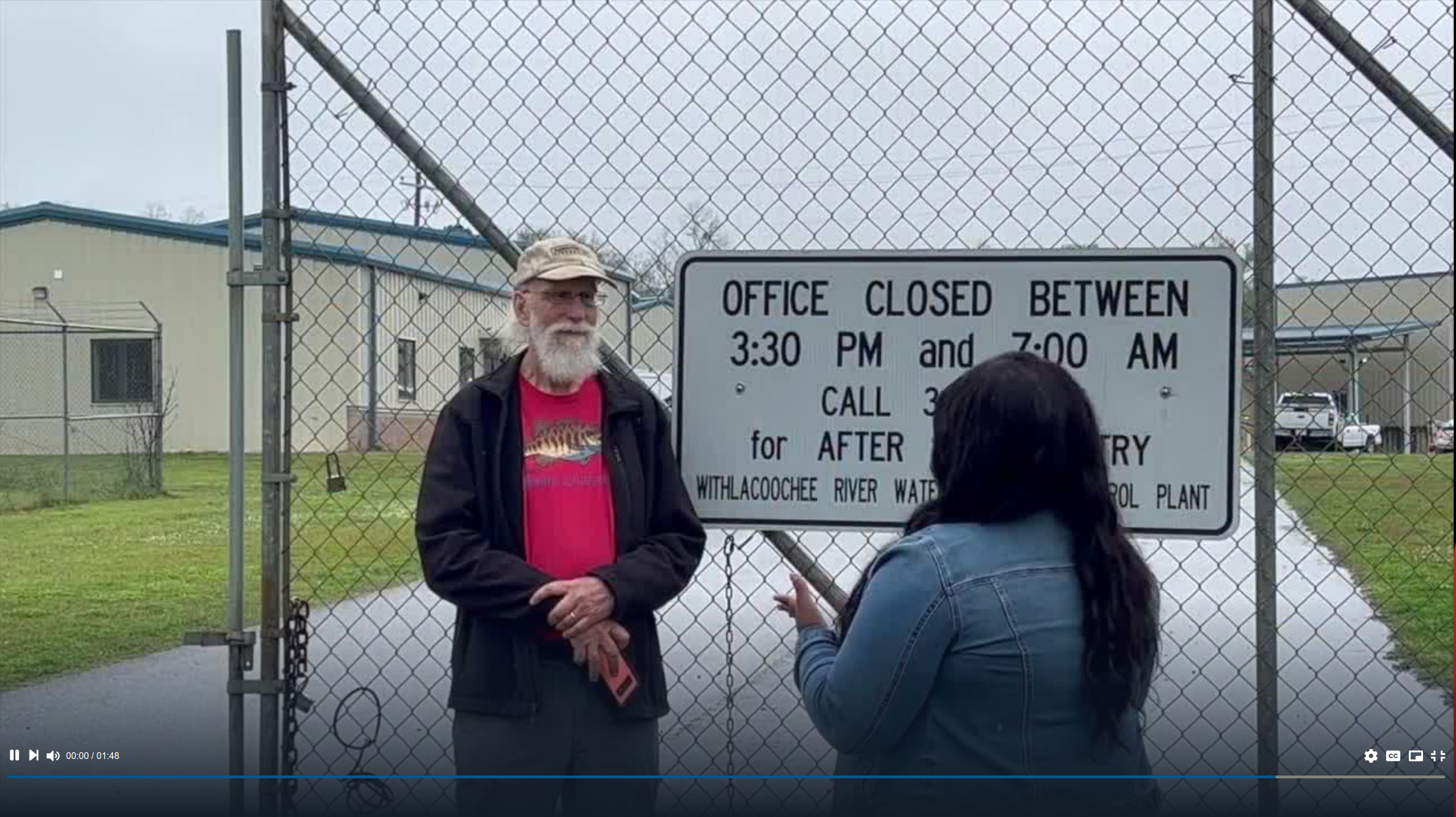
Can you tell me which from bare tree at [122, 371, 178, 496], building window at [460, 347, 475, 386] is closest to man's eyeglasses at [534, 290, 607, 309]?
building window at [460, 347, 475, 386]

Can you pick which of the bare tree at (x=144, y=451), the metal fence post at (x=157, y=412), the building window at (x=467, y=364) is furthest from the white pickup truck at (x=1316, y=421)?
the bare tree at (x=144, y=451)

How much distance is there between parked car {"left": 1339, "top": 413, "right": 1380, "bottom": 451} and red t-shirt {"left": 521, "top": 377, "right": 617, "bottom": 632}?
223 centimetres

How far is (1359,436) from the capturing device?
500 cm

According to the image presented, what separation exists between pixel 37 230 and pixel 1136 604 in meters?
29.2

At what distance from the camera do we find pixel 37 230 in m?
28.6

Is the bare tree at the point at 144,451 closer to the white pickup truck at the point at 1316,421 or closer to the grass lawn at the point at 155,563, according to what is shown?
the grass lawn at the point at 155,563

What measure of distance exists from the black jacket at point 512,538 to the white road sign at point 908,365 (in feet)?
0.75

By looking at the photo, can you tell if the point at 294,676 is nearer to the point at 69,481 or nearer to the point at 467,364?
the point at 467,364

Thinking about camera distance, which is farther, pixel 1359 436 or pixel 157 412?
pixel 157 412

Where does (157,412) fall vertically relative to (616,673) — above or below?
above

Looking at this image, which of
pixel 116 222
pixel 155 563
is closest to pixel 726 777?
pixel 155 563

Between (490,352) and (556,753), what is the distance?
1523mm

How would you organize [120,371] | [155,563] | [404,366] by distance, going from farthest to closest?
[120,371] < [155,563] < [404,366]

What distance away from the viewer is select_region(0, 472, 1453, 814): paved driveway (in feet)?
16.0
